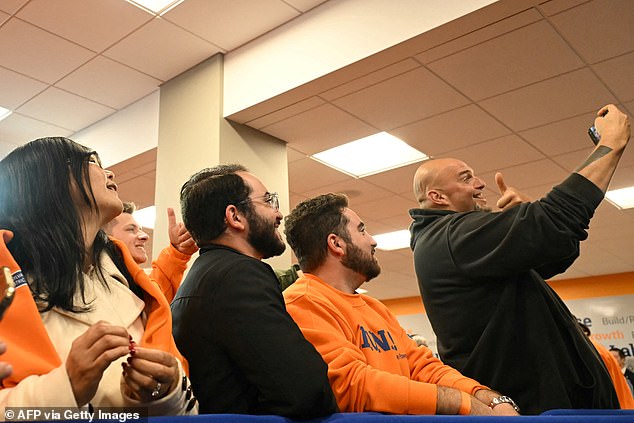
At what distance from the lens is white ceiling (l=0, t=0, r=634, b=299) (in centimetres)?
280

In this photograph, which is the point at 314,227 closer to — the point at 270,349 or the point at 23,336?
the point at 270,349

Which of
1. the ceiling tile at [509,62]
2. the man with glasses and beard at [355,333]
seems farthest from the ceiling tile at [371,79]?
the man with glasses and beard at [355,333]

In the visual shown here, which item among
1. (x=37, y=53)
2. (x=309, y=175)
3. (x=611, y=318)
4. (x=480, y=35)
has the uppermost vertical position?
(x=37, y=53)

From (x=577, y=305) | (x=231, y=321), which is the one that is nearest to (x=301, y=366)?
(x=231, y=321)

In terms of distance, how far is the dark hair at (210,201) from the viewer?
145cm

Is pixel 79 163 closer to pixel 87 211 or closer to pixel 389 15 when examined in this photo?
pixel 87 211

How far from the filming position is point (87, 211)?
46.6 inches

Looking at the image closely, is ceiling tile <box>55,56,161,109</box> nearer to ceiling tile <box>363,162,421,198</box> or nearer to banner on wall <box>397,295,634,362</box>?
ceiling tile <box>363,162,421,198</box>

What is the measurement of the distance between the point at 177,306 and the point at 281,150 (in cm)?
266

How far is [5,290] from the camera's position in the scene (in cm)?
59

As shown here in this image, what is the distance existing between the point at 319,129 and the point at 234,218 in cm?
234

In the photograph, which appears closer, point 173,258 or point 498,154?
point 173,258

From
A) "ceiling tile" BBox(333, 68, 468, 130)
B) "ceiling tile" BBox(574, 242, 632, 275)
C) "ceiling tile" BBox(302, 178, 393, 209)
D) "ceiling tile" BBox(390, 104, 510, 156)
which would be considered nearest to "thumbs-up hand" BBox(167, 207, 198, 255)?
"ceiling tile" BBox(333, 68, 468, 130)

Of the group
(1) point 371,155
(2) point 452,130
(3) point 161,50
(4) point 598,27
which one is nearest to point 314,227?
(4) point 598,27
